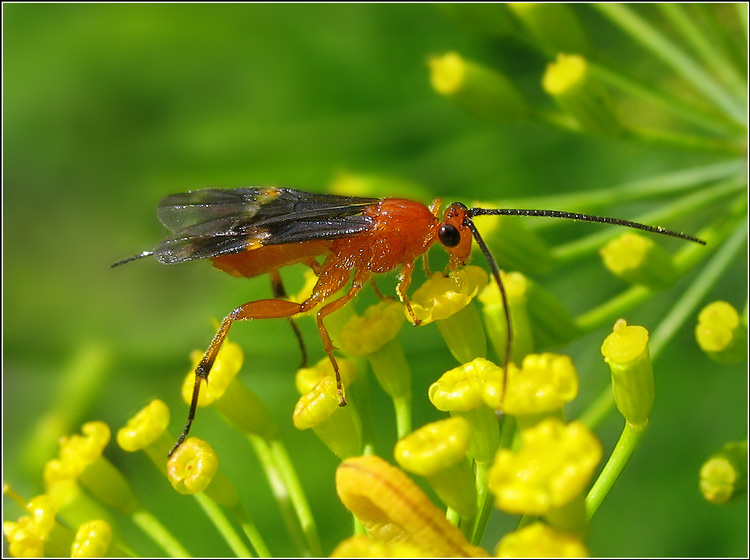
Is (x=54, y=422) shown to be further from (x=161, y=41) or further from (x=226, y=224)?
(x=161, y=41)

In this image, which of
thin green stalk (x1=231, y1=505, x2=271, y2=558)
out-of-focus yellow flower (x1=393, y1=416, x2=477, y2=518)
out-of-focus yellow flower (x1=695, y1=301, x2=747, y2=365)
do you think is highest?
out-of-focus yellow flower (x1=695, y1=301, x2=747, y2=365)

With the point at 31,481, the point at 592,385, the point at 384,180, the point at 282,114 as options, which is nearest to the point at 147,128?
the point at 282,114

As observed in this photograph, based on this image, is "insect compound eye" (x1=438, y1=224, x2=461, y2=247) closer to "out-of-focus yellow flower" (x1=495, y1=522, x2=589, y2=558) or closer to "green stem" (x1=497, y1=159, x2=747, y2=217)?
"green stem" (x1=497, y1=159, x2=747, y2=217)

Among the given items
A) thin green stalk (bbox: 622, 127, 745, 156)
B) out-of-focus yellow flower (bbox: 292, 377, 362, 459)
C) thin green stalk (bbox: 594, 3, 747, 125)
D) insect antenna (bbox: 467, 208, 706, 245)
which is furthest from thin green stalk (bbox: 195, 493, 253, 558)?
thin green stalk (bbox: 594, 3, 747, 125)

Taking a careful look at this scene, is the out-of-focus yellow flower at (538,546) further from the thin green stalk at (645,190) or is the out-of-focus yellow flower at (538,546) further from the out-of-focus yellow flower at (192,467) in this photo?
the thin green stalk at (645,190)

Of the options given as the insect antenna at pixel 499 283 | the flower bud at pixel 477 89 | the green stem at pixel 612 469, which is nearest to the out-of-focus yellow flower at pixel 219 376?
the insect antenna at pixel 499 283

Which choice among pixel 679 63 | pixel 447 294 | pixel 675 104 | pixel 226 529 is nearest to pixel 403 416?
pixel 447 294

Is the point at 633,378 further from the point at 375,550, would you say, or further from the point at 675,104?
the point at 675,104
